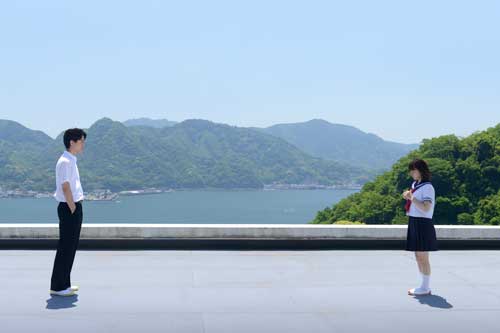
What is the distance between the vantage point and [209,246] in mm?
9156

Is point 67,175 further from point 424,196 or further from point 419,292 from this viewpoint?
point 419,292

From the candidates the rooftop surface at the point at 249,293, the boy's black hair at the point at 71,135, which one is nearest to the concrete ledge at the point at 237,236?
the rooftop surface at the point at 249,293

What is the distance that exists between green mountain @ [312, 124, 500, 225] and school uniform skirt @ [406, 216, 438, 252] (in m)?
56.0

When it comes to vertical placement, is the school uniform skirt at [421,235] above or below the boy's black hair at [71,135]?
below

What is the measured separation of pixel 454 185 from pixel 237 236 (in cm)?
6697

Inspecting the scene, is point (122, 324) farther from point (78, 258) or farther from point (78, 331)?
point (78, 258)

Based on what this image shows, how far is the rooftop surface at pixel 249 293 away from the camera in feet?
16.6

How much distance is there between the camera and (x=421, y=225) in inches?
250

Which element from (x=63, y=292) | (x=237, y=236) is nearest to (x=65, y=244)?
(x=63, y=292)

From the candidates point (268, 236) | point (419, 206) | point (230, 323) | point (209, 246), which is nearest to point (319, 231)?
point (268, 236)

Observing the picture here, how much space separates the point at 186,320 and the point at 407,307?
78.6 inches

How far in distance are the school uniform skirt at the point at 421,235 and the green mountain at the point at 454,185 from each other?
184 feet

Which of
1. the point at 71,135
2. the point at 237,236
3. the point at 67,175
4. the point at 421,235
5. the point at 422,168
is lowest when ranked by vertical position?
the point at 237,236

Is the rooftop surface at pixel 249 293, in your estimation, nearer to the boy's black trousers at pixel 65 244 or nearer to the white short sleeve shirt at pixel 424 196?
the boy's black trousers at pixel 65 244
